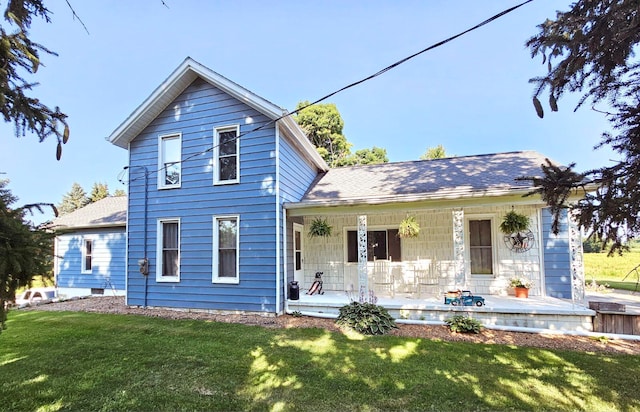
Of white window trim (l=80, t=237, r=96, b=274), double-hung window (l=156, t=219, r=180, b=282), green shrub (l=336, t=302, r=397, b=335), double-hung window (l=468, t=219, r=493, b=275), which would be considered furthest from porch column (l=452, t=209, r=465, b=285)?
white window trim (l=80, t=237, r=96, b=274)

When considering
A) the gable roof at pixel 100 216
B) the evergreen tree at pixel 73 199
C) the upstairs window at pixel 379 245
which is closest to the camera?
the upstairs window at pixel 379 245

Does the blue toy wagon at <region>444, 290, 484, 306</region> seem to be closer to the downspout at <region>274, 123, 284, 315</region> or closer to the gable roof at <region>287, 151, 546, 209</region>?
the gable roof at <region>287, 151, 546, 209</region>

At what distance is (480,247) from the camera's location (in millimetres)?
9023

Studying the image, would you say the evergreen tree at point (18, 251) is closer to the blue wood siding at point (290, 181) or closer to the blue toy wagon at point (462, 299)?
the blue wood siding at point (290, 181)

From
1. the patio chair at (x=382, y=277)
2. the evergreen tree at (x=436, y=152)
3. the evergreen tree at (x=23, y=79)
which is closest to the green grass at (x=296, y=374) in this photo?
the evergreen tree at (x=23, y=79)

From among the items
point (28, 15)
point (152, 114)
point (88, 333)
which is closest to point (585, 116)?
point (28, 15)

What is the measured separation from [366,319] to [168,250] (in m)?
5.76

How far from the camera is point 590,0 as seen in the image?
2902 mm

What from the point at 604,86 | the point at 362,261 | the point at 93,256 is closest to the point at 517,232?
the point at 362,261

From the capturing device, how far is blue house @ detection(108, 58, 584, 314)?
8.04m

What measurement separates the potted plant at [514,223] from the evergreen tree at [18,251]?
869 centimetres

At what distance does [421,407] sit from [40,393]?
4448 millimetres

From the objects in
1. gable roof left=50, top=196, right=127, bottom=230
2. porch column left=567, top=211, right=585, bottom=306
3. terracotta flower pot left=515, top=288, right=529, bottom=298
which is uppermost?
gable roof left=50, top=196, right=127, bottom=230

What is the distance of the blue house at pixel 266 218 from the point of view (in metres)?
8.04
